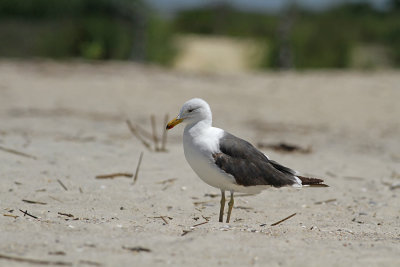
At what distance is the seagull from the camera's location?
4.52m

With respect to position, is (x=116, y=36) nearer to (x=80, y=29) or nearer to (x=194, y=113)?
(x=80, y=29)

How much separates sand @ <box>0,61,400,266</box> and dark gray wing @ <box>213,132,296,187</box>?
336 mm

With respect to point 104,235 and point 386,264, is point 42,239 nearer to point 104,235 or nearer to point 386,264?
point 104,235

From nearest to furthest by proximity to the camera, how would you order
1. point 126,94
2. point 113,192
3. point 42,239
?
point 42,239 → point 113,192 → point 126,94

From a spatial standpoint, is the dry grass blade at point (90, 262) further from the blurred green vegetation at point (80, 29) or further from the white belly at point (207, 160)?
the blurred green vegetation at point (80, 29)

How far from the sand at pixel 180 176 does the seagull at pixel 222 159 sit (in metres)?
0.32

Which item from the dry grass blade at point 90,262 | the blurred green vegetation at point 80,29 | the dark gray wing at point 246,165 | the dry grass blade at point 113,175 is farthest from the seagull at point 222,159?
the blurred green vegetation at point 80,29

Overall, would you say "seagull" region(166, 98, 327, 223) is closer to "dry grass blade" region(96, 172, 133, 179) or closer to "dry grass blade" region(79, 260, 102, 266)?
"dry grass blade" region(79, 260, 102, 266)

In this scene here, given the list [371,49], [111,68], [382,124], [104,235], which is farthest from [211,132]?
[371,49]

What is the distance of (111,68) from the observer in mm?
14812

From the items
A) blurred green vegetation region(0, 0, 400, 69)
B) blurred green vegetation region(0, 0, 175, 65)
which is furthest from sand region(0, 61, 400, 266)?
blurred green vegetation region(0, 0, 400, 69)

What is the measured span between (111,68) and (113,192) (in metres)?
9.49

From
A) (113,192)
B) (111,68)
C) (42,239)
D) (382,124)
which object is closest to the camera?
(42,239)

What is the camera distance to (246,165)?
15.2ft
